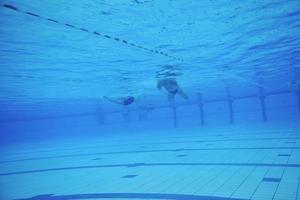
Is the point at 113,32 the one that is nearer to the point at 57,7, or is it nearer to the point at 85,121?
the point at 57,7

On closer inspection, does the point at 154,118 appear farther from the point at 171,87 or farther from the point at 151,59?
the point at 151,59

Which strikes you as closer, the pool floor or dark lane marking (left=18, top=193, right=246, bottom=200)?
dark lane marking (left=18, top=193, right=246, bottom=200)

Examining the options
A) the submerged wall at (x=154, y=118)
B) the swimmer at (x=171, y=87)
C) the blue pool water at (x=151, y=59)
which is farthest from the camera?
the submerged wall at (x=154, y=118)

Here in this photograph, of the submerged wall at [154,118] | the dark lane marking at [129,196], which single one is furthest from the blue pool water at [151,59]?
the submerged wall at [154,118]

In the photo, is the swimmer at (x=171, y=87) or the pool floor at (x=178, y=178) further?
the swimmer at (x=171, y=87)

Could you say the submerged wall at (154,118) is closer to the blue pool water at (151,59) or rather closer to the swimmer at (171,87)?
the swimmer at (171,87)

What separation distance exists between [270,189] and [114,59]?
266 inches

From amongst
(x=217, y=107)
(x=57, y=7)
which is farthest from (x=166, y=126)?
(x=57, y=7)

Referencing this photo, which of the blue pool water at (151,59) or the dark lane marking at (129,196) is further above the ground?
the blue pool water at (151,59)

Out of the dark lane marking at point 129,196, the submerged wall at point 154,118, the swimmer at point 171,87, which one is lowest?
the dark lane marking at point 129,196

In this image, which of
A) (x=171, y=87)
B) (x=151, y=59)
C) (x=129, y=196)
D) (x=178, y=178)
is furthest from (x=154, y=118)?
(x=129, y=196)

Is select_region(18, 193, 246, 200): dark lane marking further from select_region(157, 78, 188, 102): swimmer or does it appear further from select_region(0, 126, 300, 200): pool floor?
select_region(157, 78, 188, 102): swimmer

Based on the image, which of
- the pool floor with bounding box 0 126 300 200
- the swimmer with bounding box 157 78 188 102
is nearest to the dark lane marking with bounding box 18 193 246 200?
the pool floor with bounding box 0 126 300 200

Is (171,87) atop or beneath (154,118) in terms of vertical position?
atop
